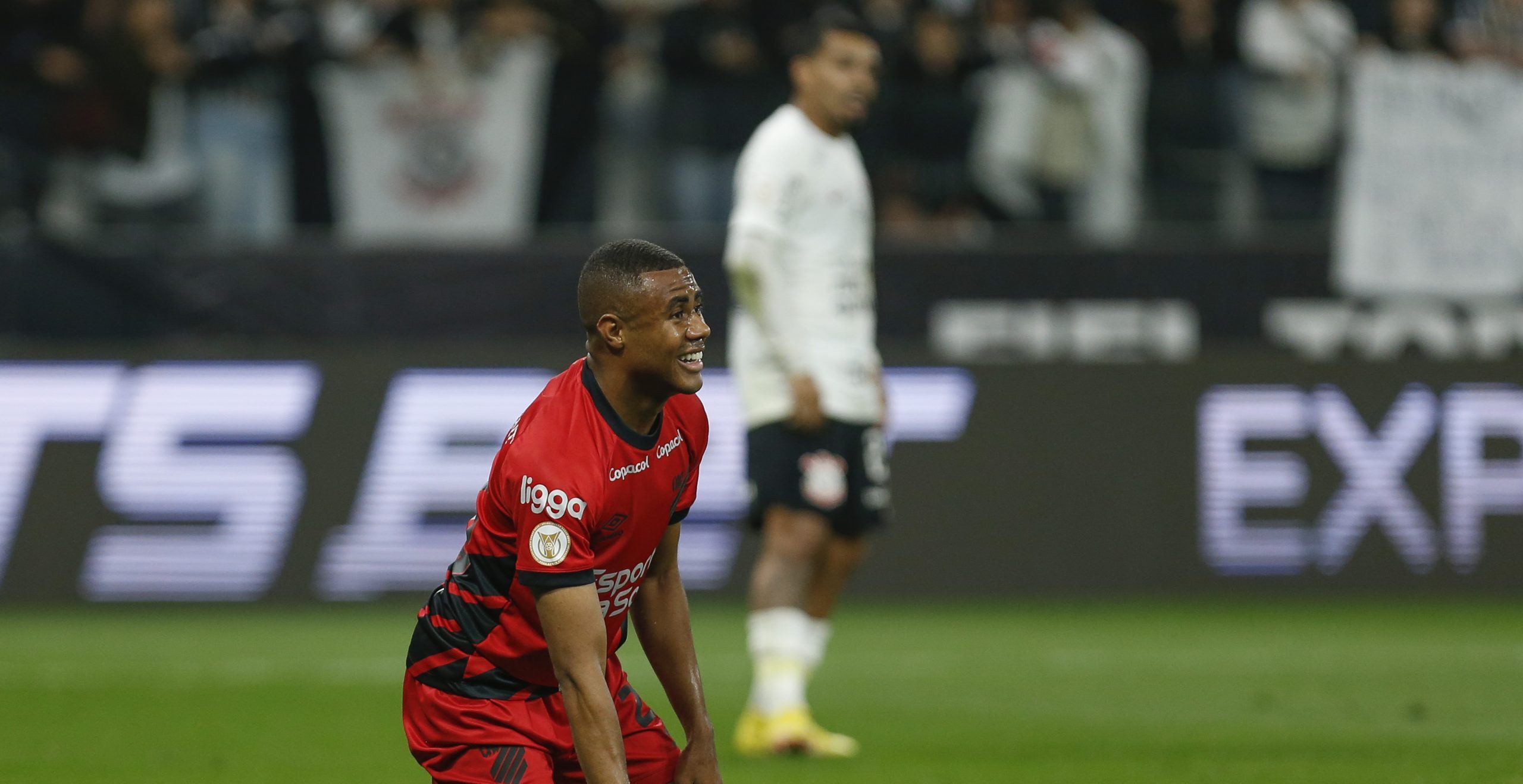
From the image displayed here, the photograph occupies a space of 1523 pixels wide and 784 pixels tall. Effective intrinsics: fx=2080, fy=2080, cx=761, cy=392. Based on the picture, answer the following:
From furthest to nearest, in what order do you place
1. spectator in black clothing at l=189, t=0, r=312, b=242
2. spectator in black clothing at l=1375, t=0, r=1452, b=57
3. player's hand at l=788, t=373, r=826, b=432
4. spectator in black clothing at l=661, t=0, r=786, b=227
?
1. spectator in black clothing at l=1375, t=0, r=1452, b=57
2. spectator in black clothing at l=661, t=0, r=786, b=227
3. spectator in black clothing at l=189, t=0, r=312, b=242
4. player's hand at l=788, t=373, r=826, b=432

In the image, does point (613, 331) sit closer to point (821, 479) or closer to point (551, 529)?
point (551, 529)

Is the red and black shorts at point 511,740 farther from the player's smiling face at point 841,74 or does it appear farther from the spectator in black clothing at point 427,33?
the spectator in black clothing at point 427,33

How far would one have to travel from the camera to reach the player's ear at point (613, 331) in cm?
444

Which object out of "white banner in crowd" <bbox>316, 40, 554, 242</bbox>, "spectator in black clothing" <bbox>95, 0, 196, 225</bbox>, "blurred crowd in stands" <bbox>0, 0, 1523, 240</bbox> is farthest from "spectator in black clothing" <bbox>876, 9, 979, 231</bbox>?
"spectator in black clothing" <bbox>95, 0, 196, 225</bbox>

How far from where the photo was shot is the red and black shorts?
4566 millimetres

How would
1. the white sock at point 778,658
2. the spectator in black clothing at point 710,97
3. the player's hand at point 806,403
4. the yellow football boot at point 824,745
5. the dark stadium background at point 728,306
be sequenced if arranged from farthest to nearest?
the spectator in black clothing at point 710,97 → the dark stadium background at point 728,306 → the player's hand at point 806,403 → the white sock at point 778,658 → the yellow football boot at point 824,745

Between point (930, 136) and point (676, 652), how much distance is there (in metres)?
9.21

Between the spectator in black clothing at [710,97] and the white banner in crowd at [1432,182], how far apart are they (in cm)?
386

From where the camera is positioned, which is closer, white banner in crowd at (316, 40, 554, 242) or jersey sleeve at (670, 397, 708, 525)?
jersey sleeve at (670, 397, 708, 525)

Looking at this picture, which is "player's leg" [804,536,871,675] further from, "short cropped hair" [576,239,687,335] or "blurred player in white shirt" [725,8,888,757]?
"short cropped hair" [576,239,687,335]

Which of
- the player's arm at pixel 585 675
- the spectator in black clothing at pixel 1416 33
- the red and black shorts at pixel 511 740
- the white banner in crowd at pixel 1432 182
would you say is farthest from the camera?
the spectator in black clothing at pixel 1416 33

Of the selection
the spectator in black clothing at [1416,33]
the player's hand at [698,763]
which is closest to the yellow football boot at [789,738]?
the player's hand at [698,763]

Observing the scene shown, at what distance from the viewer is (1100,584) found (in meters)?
12.8

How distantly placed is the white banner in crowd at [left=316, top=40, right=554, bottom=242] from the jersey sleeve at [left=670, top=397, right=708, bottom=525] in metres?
8.63
